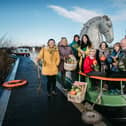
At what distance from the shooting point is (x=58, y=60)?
6.88 metres

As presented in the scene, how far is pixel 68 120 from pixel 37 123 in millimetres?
713

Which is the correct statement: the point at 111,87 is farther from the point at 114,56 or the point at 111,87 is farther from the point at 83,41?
the point at 83,41

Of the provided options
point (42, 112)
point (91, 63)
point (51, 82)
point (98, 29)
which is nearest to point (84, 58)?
point (91, 63)

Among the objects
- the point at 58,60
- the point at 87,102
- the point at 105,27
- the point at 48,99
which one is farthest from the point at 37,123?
the point at 105,27

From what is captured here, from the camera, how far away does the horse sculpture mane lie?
9.94m

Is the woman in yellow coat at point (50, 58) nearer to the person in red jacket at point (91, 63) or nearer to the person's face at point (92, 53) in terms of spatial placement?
the person in red jacket at point (91, 63)

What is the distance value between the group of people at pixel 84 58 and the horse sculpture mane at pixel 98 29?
2779mm

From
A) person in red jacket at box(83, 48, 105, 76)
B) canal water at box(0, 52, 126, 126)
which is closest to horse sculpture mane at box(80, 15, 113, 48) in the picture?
canal water at box(0, 52, 126, 126)

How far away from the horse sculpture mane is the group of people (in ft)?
9.12

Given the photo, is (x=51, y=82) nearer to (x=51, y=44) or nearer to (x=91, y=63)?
(x=51, y=44)

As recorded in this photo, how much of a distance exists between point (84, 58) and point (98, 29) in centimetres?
454

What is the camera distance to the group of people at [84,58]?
5.63 meters

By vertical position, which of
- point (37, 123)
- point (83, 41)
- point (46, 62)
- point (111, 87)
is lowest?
point (37, 123)

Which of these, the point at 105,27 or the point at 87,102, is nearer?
the point at 87,102
